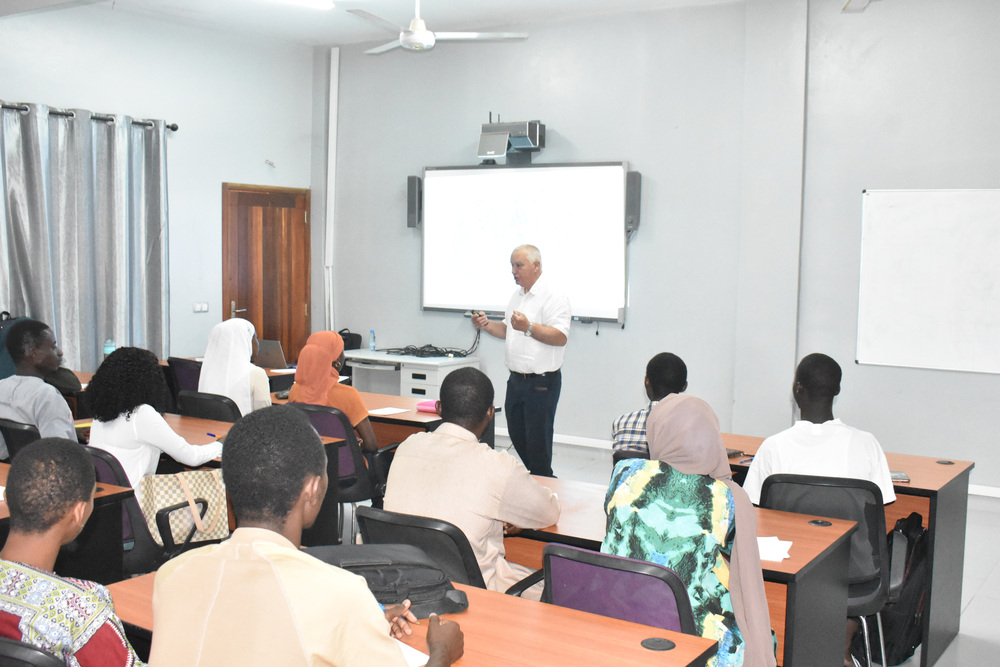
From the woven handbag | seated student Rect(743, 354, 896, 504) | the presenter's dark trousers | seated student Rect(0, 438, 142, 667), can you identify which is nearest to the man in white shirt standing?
the presenter's dark trousers

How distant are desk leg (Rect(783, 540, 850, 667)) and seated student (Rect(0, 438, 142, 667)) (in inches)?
64.4

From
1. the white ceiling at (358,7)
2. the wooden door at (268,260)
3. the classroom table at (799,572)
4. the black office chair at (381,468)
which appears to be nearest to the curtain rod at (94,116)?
the wooden door at (268,260)

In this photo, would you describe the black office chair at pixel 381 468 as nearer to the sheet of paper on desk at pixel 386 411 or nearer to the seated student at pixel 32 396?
the sheet of paper on desk at pixel 386 411

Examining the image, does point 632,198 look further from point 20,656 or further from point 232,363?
point 20,656

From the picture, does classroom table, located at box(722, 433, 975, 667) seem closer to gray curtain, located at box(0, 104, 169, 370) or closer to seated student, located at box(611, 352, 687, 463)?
seated student, located at box(611, 352, 687, 463)

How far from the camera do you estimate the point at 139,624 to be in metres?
1.83

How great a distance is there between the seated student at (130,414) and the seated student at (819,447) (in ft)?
7.06

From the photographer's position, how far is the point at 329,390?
4227 millimetres

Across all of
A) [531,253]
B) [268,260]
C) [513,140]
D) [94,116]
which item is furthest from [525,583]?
[268,260]

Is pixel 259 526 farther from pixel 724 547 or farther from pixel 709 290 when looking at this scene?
pixel 709 290

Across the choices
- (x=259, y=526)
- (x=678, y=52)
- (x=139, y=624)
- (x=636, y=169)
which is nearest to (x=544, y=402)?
(x=636, y=169)

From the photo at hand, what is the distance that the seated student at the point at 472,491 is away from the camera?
2332mm

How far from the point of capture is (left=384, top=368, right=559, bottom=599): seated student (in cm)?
233

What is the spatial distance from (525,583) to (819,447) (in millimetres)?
1178
